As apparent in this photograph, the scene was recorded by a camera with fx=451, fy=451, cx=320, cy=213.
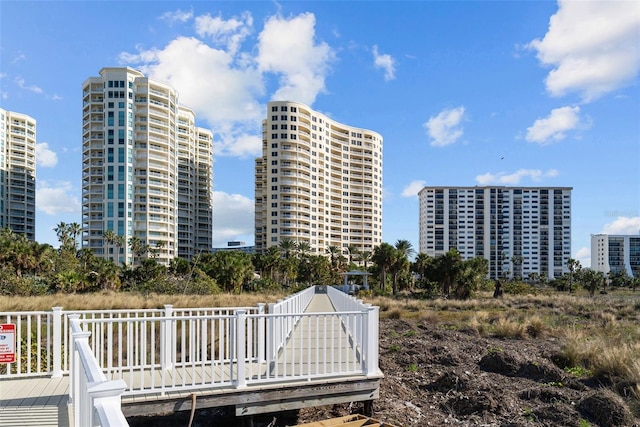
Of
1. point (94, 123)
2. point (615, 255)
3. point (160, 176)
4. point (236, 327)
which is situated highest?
point (94, 123)

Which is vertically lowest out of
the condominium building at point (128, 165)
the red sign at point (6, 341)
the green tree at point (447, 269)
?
the green tree at point (447, 269)

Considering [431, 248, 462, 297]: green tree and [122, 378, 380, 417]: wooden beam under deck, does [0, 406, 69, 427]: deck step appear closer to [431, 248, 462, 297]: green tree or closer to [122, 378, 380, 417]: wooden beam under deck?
[122, 378, 380, 417]: wooden beam under deck

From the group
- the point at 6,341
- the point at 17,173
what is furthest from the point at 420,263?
the point at 17,173

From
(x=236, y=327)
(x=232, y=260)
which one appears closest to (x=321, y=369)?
(x=236, y=327)

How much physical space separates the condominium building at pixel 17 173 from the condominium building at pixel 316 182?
2199 inches

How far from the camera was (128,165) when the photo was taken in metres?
80.4

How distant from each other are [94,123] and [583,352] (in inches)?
3488

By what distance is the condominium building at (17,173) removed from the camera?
103 meters

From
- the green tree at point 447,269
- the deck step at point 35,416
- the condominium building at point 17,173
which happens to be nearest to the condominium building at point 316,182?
the green tree at point 447,269

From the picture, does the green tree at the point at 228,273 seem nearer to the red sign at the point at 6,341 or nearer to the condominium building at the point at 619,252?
the red sign at the point at 6,341

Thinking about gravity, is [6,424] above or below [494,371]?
above

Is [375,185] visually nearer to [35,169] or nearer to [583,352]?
[35,169]

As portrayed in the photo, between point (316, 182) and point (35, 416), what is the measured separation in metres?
94.5

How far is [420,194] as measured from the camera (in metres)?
146
